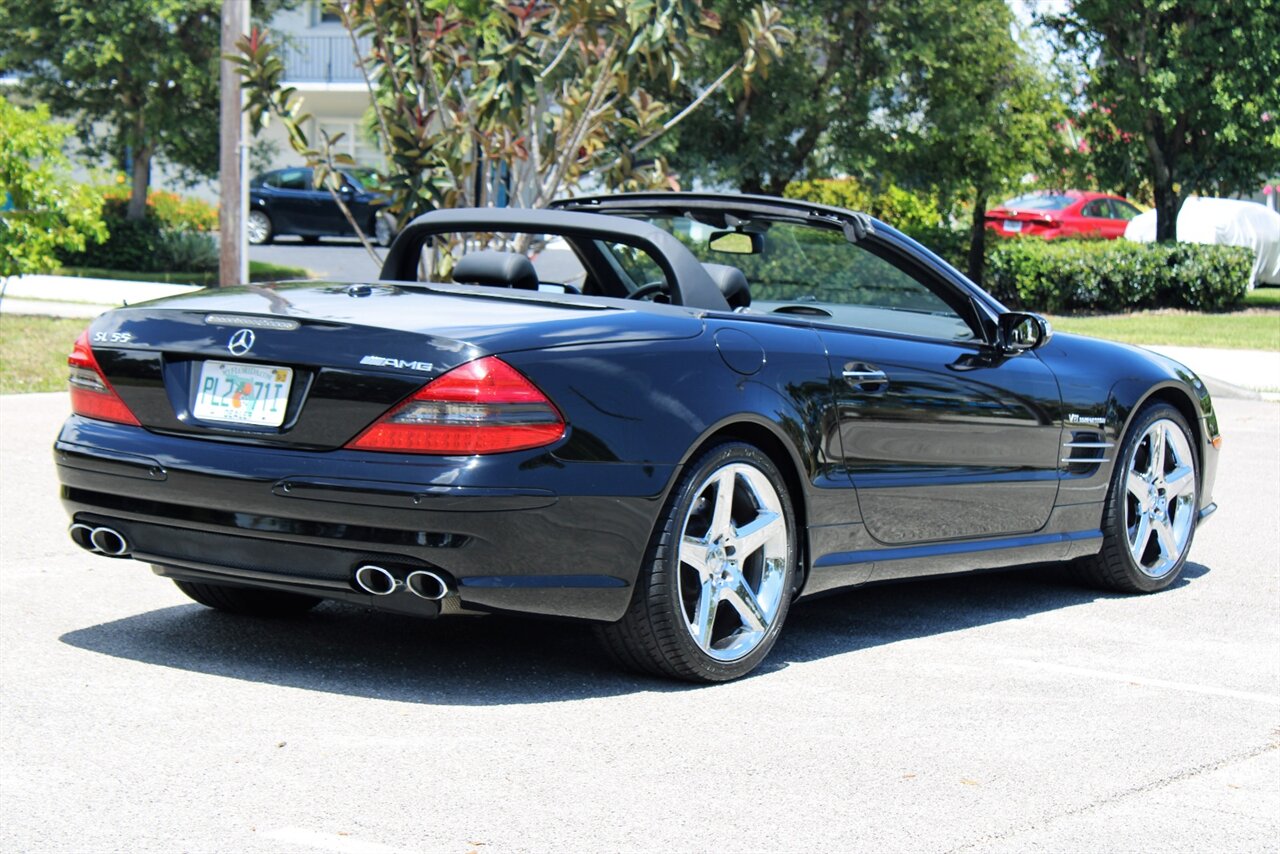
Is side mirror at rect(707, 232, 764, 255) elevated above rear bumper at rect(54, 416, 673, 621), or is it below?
above

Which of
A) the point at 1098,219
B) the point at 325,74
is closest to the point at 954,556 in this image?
the point at 1098,219

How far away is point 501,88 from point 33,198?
523cm

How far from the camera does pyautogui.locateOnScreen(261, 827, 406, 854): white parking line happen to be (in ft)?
12.1

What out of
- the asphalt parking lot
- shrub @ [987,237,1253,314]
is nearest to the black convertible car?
the asphalt parking lot

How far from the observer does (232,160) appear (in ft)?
52.4

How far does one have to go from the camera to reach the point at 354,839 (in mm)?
3762

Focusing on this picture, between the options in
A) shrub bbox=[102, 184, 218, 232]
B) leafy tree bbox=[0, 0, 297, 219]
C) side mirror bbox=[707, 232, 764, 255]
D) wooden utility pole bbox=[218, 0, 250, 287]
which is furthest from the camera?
shrub bbox=[102, 184, 218, 232]

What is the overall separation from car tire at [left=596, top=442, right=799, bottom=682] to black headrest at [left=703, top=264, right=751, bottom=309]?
1.97 ft

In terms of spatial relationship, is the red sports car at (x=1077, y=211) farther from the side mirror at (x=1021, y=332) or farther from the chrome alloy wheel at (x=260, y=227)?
the side mirror at (x=1021, y=332)

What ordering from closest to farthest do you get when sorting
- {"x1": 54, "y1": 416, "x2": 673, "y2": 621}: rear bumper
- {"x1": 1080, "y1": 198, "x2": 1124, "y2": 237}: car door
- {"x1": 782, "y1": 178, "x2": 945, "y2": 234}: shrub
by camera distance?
{"x1": 54, "y1": 416, "x2": 673, "y2": 621}: rear bumper < {"x1": 782, "y1": 178, "x2": 945, "y2": 234}: shrub < {"x1": 1080, "y1": 198, "x2": 1124, "y2": 237}: car door

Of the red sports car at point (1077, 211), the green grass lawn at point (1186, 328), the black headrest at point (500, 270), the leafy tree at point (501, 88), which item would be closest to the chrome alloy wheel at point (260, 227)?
the red sports car at point (1077, 211)

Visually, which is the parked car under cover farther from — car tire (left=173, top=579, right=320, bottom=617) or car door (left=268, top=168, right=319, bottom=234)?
car tire (left=173, top=579, right=320, bottom=617)

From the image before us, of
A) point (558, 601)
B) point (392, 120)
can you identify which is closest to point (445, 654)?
point (558, 601)

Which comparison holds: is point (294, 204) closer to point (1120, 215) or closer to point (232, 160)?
point (1120, 215)
